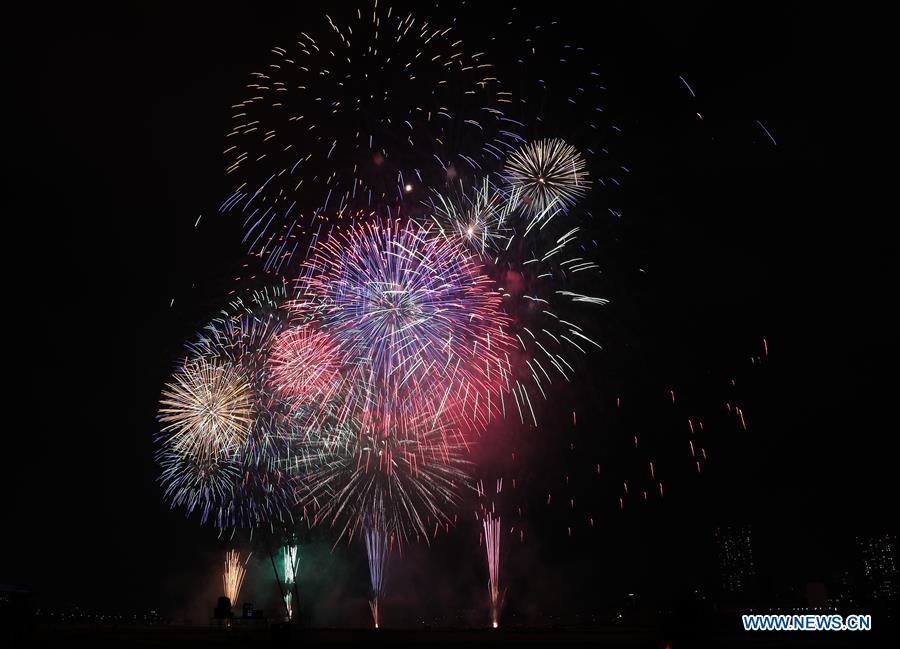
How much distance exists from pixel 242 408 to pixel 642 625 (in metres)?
21.8

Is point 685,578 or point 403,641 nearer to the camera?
point 403,641

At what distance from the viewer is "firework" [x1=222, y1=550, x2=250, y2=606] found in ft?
222

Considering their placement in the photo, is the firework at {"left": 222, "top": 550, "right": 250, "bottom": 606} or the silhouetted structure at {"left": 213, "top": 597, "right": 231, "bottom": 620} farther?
the firework at {"left": 222, "top": 550, "right": 250, "bottom": 606}

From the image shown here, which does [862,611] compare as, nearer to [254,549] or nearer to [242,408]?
[242,408]

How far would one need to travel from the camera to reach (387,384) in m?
33.4

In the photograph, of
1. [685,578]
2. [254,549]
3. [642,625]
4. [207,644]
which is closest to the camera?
[207,644]

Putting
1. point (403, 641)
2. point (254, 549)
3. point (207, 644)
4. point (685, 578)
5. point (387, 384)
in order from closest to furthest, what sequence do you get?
point (207, 644) < point (403, 641) < point (387, 384) < point (254, 549) < point (685, 578)

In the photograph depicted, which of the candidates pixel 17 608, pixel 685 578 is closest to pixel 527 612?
pixel 685 578

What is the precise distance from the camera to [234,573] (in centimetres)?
6912

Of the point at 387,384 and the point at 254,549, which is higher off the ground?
the point at 387,384

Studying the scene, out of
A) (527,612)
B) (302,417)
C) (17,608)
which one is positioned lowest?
(527,612)

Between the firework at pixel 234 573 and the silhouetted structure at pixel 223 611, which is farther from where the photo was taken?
the firework at pixel 234 573

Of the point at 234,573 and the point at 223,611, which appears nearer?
the point at 223,611

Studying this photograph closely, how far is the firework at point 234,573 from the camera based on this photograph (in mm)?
67750
